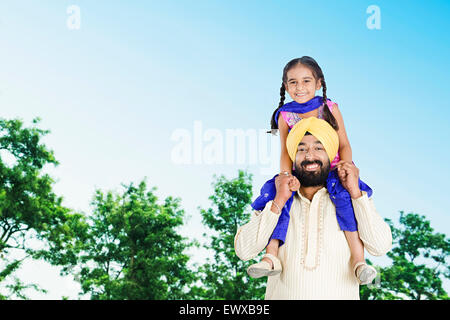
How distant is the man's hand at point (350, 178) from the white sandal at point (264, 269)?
538 mm

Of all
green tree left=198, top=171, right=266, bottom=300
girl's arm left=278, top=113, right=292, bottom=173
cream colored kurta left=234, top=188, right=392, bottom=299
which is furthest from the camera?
green tree left=198, top=171, right=266, bottom=300

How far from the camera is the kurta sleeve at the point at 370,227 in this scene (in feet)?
8.27

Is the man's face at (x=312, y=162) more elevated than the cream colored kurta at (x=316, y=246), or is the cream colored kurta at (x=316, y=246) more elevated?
the man's face at (x=312, y=162)

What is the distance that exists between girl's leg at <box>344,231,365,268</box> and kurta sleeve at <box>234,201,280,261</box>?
1.32ft

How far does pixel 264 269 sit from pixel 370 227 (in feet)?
1.96

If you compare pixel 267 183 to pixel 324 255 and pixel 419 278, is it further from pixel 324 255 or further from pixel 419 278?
pixel 419 278

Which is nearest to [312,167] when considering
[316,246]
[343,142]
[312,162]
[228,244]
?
[312,162]

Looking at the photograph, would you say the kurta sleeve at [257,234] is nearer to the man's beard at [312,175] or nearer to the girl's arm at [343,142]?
the man's beard at [312,175]

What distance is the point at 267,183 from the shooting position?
2.78 metres

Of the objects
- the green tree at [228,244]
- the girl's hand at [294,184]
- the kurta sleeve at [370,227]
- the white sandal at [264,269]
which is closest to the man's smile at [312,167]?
the girl's hand at [294,184]

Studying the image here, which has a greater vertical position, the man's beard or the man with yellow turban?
the man's beard

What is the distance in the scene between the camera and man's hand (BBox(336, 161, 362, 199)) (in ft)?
8.32

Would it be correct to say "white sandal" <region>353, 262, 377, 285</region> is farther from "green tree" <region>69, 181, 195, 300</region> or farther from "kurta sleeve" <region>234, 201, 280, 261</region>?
"green tree" <region>69, 181, 195, 300</region>

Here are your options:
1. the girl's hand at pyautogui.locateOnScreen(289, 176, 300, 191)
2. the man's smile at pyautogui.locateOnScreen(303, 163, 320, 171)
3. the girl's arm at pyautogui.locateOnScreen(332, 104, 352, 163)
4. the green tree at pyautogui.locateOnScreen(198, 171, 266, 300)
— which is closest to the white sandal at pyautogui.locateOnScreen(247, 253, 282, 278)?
the girl's hand at pyautogui.locateOnScreen(289, 176, 300, 191)
